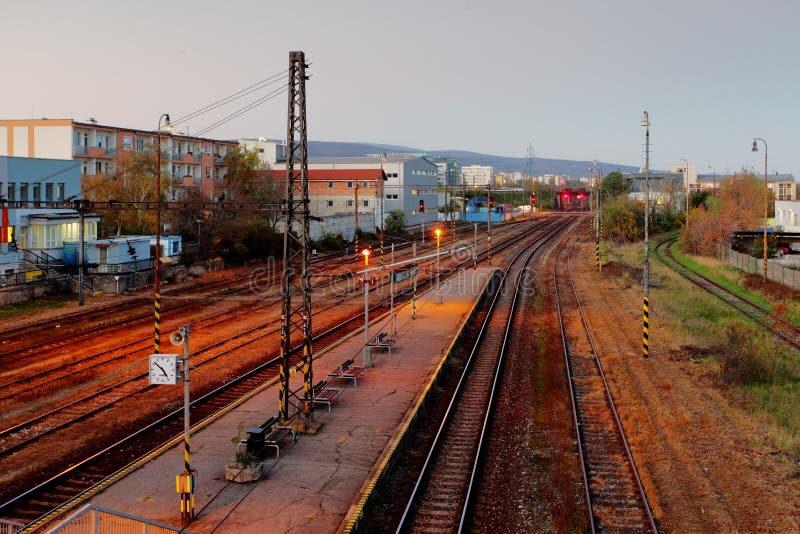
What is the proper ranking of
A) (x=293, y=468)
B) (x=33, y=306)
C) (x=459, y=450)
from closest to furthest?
(x=293, y=468)
(x=459, y=450)
(x=33, y=306)

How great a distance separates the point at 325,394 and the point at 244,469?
5523 millimetres

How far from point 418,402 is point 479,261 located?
41.3 metres

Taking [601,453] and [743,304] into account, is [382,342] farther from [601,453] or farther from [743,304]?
[743,304]

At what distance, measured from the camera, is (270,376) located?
2252cm

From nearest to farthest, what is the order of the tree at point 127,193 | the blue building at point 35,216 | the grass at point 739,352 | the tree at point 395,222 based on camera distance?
the grass at point 739,352 → the blue building at point 35,216 → the tree at point 127,193 → the tree at point 395,222

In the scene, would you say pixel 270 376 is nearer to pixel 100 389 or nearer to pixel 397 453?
pixel 100 389

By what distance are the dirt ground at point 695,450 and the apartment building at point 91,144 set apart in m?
41.0

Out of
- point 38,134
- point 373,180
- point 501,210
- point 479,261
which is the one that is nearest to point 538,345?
point 479,261

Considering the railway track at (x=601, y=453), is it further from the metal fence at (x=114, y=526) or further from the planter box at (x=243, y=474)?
the metal fence at (x=114, y=526)

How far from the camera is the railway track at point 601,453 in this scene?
41.2 ft

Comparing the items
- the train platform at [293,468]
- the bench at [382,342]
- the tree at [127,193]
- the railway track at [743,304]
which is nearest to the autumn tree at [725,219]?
the railway track at [743,304]

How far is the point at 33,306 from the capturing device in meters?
34.1

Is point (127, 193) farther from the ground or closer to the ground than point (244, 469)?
farther from the ground

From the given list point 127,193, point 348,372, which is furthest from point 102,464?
point 127,193
